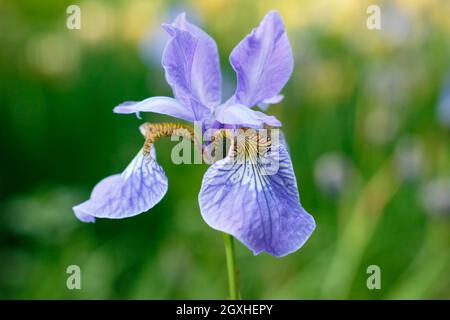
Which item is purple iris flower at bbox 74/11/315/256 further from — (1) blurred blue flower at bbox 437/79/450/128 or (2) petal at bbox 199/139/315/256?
(1) blurred blue flower at bbox 437/79/450/128

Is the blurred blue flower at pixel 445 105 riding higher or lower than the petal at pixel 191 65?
lower

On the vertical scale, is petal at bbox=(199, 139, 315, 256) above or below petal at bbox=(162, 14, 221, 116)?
below

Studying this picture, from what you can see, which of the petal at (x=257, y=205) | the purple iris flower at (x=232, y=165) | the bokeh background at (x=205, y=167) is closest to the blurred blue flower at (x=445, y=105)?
the bokeh background at (x=205, y=167)

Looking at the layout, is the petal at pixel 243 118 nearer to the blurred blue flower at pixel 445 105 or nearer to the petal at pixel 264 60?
the petal at pixel 264 60

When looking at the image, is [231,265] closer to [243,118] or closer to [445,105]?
[243,118]

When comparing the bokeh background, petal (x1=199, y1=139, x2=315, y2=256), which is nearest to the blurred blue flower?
the bokeh background
